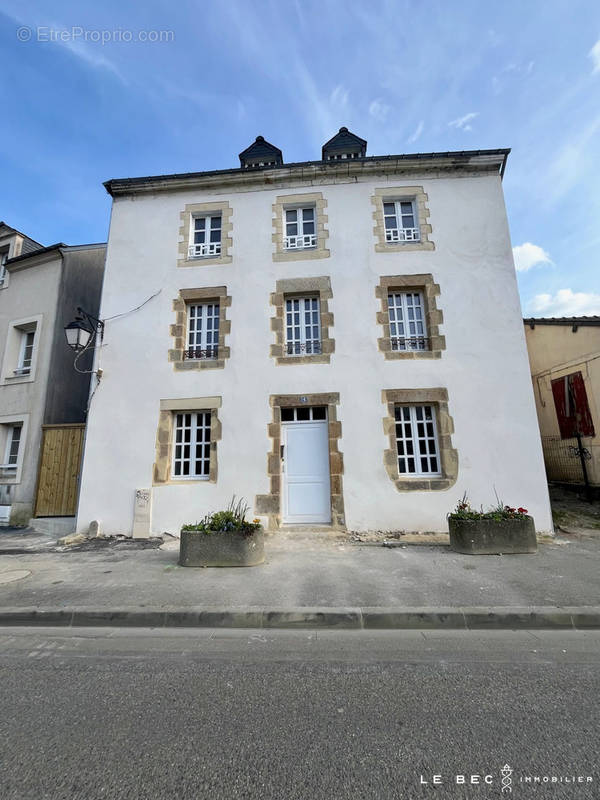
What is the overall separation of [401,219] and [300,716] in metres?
9.14

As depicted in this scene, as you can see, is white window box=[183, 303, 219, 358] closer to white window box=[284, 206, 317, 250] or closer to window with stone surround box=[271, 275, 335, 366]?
window with stone surround box=[271, 275, 335, 366]

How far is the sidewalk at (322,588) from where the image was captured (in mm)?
3686

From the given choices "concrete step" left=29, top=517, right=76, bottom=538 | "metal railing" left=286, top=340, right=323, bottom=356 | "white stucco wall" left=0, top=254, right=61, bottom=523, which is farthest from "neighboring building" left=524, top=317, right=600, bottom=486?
"white stucco wall" left=0, top=254, right=61, bottom=523

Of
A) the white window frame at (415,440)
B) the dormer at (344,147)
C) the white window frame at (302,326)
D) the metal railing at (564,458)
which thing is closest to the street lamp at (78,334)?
the white window frame at (302,326)

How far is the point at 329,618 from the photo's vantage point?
12.0ft

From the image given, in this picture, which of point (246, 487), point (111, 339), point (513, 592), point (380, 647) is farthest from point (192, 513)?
point (513, 592)

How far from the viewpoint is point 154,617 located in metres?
3.78

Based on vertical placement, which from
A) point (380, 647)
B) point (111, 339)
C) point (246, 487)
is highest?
point (111, 339)

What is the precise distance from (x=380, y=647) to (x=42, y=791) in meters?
2.39

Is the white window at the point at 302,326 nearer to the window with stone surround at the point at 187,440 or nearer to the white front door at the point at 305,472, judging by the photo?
the white front door at the point at 305,472

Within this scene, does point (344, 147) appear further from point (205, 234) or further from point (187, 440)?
point (187, 440)

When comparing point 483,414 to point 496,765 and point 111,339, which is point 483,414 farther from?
point 111,339

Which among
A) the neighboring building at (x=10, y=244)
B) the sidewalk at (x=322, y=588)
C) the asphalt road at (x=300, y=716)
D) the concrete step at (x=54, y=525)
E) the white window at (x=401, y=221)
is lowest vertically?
the asphalt road at (x=300, y=716)

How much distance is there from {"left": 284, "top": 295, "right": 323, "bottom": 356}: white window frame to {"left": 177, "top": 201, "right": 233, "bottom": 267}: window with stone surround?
1.85 metres
